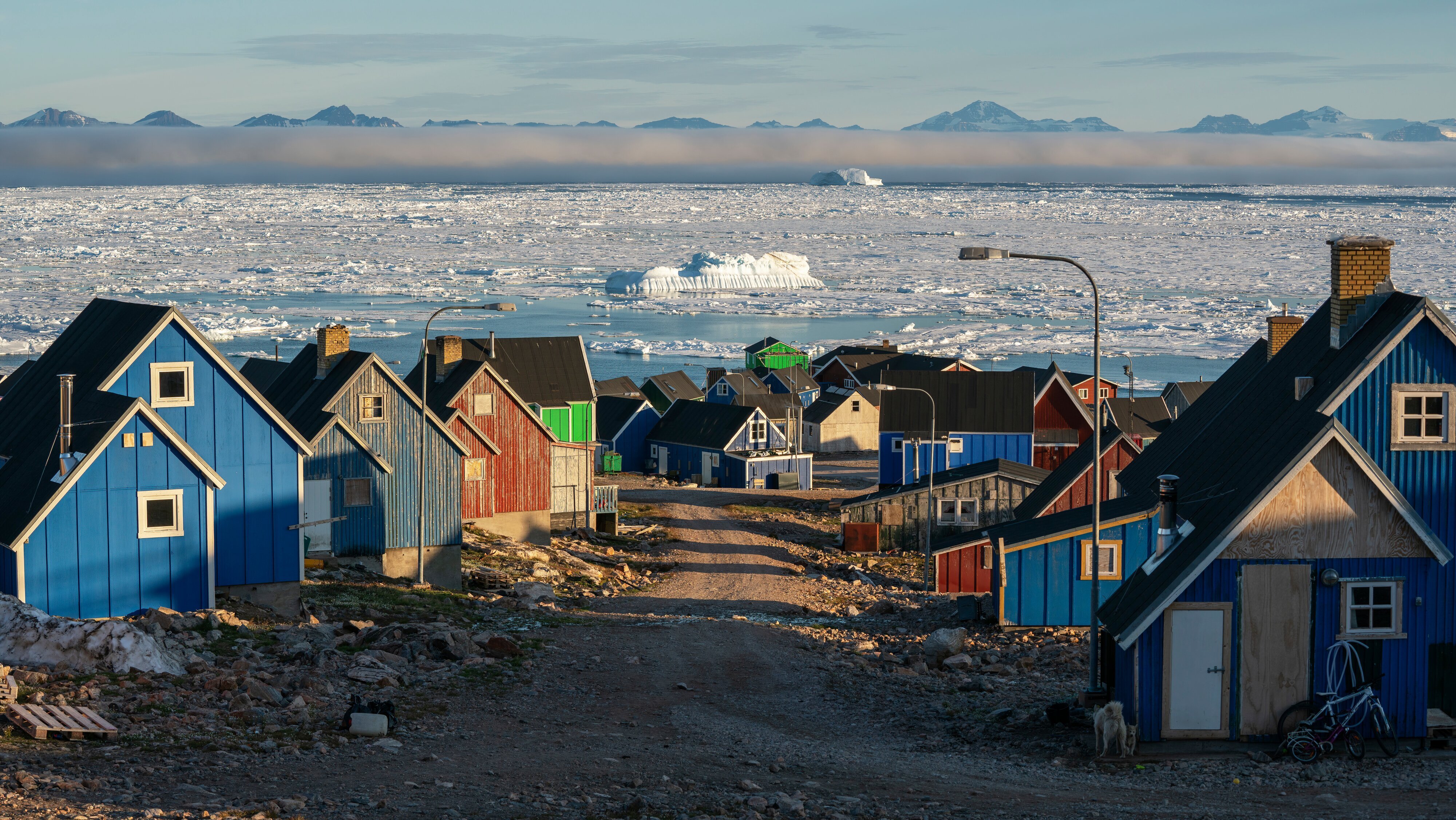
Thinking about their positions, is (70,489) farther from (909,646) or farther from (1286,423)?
(1286,423)

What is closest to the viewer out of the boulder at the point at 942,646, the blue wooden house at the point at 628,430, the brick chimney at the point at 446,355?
the boulder at the point at 942,646

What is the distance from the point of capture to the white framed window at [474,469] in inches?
1886

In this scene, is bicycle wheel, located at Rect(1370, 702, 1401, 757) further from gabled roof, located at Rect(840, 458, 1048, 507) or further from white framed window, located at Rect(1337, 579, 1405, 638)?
gabled roof, located at Rect(840, 458, 1048, 507)

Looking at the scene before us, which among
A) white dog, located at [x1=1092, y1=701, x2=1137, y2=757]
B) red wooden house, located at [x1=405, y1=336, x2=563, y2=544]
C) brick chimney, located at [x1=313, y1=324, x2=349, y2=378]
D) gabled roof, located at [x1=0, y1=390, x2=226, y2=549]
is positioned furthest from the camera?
red wooden house, located at [x1=405, y1=336, x2=563, y2=544]

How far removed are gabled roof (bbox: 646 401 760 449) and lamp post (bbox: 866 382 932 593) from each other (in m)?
12.3

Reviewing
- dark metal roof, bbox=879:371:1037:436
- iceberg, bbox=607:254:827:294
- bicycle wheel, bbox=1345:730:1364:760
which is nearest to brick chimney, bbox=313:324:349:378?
dark metal roof, bbox=879:371:1037:436

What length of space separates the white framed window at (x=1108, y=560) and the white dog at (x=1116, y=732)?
14125 mm

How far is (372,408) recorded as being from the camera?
39406mm

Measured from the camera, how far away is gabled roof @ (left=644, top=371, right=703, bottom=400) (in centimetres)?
9281

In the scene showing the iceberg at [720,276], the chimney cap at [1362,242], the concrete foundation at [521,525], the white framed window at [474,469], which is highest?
the iceberg at [720,276]

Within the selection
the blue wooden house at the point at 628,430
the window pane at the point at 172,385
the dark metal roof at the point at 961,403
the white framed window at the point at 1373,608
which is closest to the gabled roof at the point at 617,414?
the blue wooden house at the point at 628,430

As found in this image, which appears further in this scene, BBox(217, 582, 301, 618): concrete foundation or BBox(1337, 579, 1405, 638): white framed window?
BBox(217, 582, 301, 618): concrete foundation

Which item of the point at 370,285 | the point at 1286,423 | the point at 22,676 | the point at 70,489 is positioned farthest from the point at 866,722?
the point at 370,285

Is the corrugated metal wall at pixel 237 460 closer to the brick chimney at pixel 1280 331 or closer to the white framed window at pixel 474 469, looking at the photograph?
the white framed window at pixel 474 469
